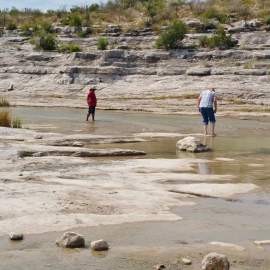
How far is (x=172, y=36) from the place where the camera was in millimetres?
37188

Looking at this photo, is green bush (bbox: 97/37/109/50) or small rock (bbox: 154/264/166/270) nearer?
small rock (bbox: 154/264/166/270)

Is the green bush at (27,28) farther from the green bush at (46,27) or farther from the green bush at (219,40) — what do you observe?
the green bush at (219,40)

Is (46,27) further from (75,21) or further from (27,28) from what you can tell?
(75,21)

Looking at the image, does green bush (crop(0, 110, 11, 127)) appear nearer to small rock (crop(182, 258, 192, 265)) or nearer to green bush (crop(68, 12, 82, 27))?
small rock (crop(182, 258, 192, 265))

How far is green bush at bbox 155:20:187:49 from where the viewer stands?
37156 mm

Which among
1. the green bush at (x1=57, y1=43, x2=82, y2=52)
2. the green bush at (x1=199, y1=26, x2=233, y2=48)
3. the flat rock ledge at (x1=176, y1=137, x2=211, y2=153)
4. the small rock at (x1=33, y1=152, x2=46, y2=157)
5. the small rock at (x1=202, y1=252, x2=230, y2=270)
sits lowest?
the flat rock ledge at (x1=176, y1=137, x2=211, y2=153)

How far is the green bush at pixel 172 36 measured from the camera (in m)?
37.2

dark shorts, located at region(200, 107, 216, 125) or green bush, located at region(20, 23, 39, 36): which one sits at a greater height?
green bush, located at region(20, 23, 39, 36)

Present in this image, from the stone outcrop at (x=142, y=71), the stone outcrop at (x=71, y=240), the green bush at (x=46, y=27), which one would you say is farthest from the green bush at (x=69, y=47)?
the stone outcrop at (x=71, y=240)

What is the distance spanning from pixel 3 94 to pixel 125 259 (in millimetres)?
32197

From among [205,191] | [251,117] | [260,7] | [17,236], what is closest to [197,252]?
[17,236]

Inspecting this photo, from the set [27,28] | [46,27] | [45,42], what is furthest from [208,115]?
[27,28]

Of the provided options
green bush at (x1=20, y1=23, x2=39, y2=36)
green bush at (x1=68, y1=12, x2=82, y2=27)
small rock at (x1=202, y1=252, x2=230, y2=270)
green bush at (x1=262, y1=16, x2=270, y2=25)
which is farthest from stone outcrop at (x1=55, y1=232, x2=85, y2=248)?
green bush at (x1=20, y1=23, x2=39, y2=36)

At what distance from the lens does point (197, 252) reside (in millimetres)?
4727
